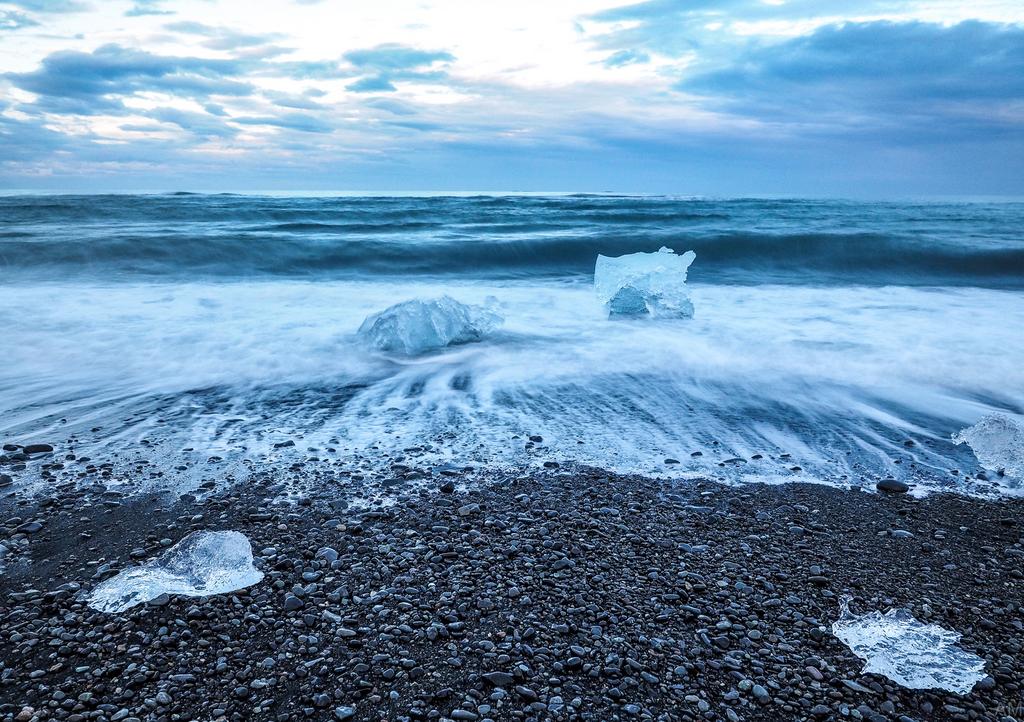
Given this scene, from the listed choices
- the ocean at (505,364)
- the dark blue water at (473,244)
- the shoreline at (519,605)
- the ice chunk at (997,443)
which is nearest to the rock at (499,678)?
the shoreline at (519,605)

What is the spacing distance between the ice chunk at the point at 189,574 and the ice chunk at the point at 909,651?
210 centimetres

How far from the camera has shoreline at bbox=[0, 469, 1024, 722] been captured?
1989 mm

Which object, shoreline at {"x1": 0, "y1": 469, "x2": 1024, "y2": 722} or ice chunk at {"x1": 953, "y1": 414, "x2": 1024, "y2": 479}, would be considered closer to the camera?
shoreline at {"x1": 0, "y1": 469, "x2": 1024, "y2": 722}

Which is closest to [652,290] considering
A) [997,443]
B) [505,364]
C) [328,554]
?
[505,364]

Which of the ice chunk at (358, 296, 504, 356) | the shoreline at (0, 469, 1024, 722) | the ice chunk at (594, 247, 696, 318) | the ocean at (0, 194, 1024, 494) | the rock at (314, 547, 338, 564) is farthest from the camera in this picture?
the ice chunk at (594, 247, 696, 318)

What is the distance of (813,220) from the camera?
21297mm

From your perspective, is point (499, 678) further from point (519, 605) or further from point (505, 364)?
point (505, 364)

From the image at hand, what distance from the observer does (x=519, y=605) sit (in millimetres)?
2395

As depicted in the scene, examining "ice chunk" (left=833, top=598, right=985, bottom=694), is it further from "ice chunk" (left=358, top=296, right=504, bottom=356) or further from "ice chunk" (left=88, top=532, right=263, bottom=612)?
"ice chunk" (left=358, top=296, right=504, bottom=356)

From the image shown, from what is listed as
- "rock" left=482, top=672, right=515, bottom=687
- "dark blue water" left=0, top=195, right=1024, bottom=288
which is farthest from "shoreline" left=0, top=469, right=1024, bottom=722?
"dark blue water" left=0, top=195, right=1024, bottom=288

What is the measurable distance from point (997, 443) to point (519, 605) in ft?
10.1

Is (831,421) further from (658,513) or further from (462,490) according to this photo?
(462,490)

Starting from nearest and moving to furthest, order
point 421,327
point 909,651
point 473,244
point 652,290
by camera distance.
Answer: point 909,651, point 421,327, point 652,290, point 473,244

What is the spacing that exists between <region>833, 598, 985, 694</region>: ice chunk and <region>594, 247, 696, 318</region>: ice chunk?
223 inches
